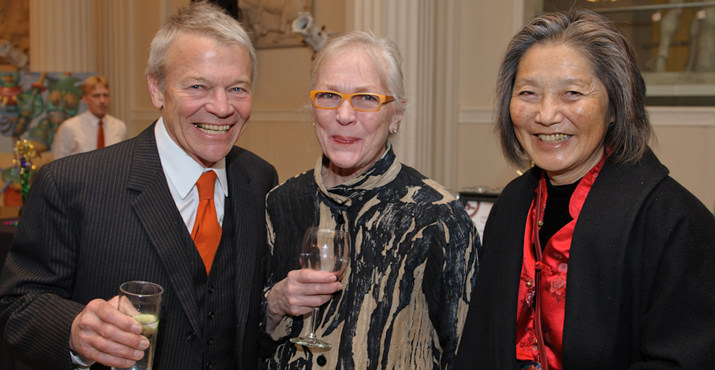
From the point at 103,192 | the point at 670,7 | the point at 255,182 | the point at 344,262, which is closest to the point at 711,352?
the point at 344,262

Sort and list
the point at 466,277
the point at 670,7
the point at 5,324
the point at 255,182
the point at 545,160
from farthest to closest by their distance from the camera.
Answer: the point at 670,7 < the point at 255,182 < the point at 466,277 < the point at 5,324 < the point at 545,160

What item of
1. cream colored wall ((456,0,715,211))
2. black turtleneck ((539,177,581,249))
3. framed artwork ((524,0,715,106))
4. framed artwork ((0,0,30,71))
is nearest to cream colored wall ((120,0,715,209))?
cream colored wall ((456,0,715,211))

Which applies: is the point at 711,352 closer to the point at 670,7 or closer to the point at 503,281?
the point at 503,281

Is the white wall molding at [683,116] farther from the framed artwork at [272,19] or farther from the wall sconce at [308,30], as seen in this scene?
the framed artwork at [272,19]

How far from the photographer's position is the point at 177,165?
179 cm

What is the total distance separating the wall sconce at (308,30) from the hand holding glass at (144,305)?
3.94 m

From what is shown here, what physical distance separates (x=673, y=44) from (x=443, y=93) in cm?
174

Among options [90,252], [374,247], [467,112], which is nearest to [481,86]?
[467,112]

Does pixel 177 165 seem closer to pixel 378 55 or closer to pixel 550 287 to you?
pixel 378 55

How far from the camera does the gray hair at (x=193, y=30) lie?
173cm

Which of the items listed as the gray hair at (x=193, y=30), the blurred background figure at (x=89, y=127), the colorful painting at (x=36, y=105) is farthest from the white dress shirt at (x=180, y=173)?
the colorful painting at (x=36, y=105)

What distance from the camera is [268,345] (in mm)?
1859

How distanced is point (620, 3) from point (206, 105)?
3758 mm

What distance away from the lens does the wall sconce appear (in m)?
4.98
